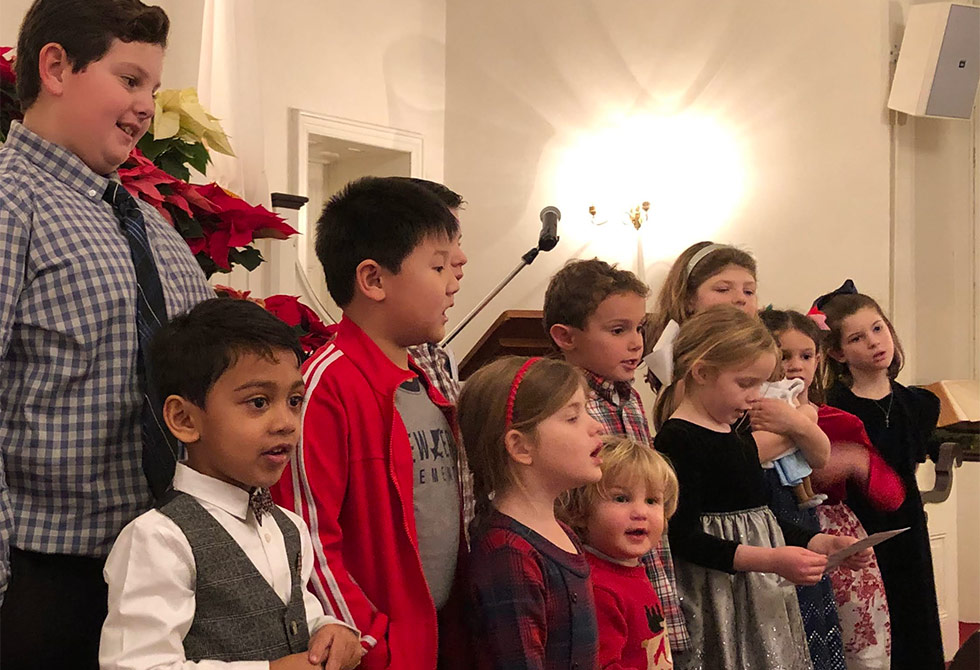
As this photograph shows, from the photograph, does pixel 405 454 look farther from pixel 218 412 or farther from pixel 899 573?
pixel 899 573

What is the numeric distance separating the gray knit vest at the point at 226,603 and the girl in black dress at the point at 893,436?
2129 millimetres

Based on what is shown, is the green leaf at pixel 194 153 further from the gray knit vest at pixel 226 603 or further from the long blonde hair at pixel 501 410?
the gray knit vest at pixel 226 603

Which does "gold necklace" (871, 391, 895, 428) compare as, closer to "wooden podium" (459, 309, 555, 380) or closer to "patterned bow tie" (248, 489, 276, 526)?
"wooden podium" (459, 309, 555, 380)

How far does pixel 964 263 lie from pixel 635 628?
439cm

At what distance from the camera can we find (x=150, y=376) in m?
1.49

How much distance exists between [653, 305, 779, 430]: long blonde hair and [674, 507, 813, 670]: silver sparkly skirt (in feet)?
1.10

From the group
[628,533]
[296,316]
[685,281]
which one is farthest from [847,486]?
[296,316]

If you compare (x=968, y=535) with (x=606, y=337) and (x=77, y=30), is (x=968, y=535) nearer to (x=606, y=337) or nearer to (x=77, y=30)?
(x=606, y=337)

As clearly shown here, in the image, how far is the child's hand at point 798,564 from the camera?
2256 mm

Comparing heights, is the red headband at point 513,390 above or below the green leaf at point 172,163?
below

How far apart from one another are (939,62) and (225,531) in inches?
198

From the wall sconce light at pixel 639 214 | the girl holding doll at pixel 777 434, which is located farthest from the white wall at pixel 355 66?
the girl holding doll at pixel 777 434

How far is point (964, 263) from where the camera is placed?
578 cm

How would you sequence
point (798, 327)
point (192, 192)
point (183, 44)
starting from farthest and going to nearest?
point (183, 44)
point (798, 327)
point (192, 192)
